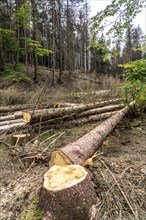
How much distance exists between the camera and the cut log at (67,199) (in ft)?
5.82

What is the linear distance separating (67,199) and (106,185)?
2.14ft

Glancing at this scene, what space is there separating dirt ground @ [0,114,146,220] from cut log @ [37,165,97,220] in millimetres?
112

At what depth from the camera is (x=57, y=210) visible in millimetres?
1794

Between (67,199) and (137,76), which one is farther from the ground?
(137,76)

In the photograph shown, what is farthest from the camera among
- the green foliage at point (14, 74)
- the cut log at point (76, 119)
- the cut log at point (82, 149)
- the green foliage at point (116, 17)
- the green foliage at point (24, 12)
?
the green foliage at point (14, 74)

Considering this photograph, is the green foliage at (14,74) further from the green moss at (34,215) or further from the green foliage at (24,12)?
the green moss at (34,215)

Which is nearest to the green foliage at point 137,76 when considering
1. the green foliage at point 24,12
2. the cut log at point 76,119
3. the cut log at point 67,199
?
the cut log at point 76,119

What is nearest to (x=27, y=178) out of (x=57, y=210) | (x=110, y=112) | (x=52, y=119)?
(x=57, y=210)

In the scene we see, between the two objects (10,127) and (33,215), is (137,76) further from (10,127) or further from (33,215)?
(33,215)

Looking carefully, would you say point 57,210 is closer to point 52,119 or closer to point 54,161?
point 54,161

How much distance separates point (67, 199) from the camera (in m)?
1.78

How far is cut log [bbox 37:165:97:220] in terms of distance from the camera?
5.82 feet

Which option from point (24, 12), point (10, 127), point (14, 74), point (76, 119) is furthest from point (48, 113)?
point (24, 12)

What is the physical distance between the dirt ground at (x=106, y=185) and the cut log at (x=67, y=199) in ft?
0.37
